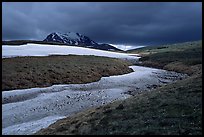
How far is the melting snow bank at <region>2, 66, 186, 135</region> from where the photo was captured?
26656 mm

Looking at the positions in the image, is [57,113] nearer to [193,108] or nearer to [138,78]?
[193,108]

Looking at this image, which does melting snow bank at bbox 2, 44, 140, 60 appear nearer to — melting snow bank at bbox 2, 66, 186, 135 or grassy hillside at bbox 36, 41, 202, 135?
melting snow bank at bbox 2, 66, 186, 135

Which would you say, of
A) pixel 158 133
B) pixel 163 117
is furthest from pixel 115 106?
pixel 158 133

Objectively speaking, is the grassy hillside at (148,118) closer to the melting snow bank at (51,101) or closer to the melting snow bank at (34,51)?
the melting snow bank at (51,101)

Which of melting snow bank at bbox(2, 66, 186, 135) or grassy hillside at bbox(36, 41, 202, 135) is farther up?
grassy hillside at bbox(36, 41, 202, 135)

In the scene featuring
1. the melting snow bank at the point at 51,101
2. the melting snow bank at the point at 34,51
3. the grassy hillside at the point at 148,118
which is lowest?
the melting snow bank at the point at 51,101

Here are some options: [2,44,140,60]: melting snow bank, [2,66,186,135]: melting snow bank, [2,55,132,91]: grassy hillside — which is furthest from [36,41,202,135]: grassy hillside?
[2,44,140,60]: melting snow bank

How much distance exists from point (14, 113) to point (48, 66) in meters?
24.6

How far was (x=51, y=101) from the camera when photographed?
34562 mm

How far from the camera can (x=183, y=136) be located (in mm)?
17062

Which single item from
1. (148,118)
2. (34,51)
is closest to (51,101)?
(148,118)

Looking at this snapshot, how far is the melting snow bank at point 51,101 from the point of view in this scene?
26656mm

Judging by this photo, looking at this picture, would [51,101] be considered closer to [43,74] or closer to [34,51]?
[43,74]

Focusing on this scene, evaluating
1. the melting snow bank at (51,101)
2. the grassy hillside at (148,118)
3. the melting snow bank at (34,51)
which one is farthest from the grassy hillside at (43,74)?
the melting snow bank at (34,51)
